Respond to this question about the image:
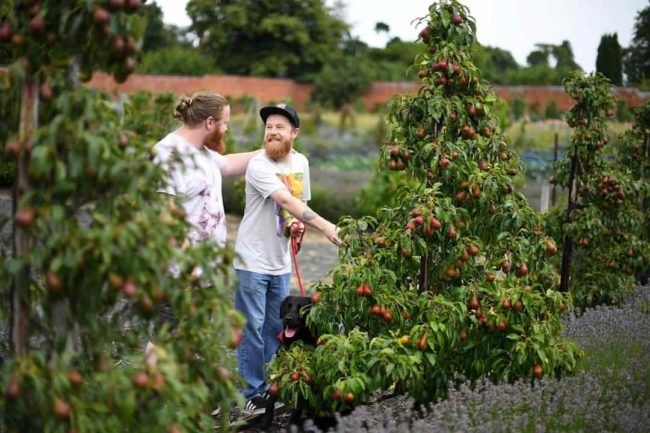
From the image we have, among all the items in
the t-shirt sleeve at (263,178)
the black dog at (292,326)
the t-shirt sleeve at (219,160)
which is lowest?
the black dog at (292,326)

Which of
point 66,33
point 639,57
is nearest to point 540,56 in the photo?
point 639,57

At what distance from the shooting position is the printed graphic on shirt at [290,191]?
471 cm

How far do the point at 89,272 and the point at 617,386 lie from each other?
3.15 meters

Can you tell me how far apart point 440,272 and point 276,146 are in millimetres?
1189

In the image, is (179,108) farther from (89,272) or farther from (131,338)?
(89,272)

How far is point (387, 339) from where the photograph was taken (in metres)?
4.05

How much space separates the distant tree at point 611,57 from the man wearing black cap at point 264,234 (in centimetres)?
720

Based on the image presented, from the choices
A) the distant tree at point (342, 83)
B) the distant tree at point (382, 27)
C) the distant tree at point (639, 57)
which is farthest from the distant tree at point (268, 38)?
the distant tree at point (639, 57)

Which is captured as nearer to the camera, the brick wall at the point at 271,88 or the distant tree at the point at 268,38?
the brick wall at the point at 271,88

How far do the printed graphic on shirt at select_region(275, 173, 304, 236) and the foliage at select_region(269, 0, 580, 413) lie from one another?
55cm

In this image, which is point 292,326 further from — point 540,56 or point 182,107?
point 540,56

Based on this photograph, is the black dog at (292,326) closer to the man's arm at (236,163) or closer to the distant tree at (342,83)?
the man's arm at (236,163)

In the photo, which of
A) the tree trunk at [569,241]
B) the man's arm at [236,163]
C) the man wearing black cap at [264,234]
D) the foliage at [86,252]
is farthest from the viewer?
the tree trunk at [569,241]

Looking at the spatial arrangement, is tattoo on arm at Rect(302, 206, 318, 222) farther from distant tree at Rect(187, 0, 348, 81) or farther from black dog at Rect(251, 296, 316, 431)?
distant tree at Rect(187, 0, 348, 81)
